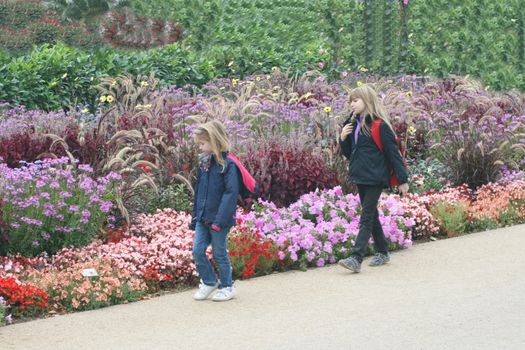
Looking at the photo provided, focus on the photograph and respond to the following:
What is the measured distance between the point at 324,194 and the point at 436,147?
300 centimetres

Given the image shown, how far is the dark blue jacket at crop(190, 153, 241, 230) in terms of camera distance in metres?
7.27

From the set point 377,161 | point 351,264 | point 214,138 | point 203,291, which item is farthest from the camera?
point 377,161

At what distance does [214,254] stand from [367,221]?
1.60 m

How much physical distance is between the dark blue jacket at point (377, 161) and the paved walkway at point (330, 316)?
0.77 m

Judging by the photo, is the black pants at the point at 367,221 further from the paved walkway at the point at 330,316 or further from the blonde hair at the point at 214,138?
the blonde hair at the point at 214,138

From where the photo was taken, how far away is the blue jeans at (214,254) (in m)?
7.40

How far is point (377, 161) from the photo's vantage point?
27.7 ft

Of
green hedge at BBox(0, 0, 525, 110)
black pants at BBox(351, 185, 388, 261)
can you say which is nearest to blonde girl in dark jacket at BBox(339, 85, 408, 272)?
black pants at BBox(351, 185, 388, 261)

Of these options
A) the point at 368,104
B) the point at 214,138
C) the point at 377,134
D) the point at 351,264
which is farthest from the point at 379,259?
the point at 214,138

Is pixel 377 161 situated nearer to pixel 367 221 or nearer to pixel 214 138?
pixel 367 221

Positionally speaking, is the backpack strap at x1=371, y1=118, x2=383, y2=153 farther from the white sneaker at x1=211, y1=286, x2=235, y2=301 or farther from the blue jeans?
the white sneaker at x1=211, y1=286, x2=235, y2=301

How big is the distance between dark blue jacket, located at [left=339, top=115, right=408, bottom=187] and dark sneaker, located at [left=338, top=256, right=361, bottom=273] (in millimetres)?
661

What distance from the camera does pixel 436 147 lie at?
12414mm

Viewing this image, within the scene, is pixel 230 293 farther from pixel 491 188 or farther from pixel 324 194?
pixel 491 188
